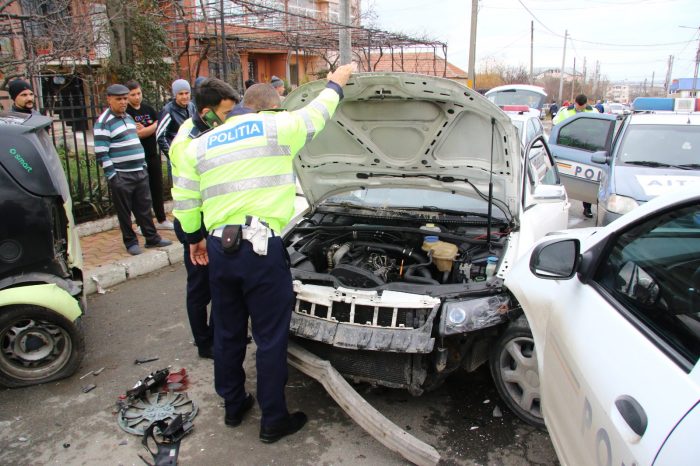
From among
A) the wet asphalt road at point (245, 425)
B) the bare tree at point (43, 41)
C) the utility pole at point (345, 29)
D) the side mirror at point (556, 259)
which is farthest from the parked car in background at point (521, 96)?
the side mirror at point (556, 259)

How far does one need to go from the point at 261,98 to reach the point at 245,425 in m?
1.93

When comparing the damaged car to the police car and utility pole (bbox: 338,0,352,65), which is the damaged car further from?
utility pole (bbox: 338,0,352,65)

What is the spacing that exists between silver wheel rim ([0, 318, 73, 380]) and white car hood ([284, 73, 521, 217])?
210cm

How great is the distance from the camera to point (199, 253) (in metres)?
3.38

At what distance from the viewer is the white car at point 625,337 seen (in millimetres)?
1478

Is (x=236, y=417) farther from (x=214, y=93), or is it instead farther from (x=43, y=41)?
(x=43, y=41)

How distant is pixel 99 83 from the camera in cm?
933

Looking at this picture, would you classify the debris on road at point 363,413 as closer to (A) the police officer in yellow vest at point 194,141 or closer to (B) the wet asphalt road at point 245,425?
(B) the wet asphalt road at point 245,425

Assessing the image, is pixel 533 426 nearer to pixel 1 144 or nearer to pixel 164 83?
pixel 1 144

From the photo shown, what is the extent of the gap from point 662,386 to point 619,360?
24 cm

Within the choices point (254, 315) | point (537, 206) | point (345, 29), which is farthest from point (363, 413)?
point (345, 29)

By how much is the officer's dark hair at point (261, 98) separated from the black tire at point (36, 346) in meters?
2.01

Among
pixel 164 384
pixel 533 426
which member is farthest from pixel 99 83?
pixel 533 426

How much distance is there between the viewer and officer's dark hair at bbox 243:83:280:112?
289 centimetres
